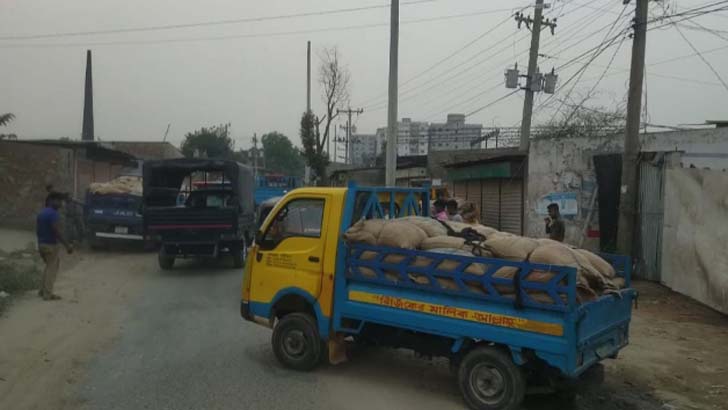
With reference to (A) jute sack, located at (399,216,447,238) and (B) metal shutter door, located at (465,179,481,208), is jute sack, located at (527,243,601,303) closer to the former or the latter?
(A) jute sack, located at (399,216,447,238)

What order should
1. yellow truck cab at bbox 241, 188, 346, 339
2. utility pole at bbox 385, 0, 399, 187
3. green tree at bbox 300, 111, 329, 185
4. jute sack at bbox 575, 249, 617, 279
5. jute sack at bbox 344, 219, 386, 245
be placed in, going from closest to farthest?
jute sack at bbox 575, 249, 617, 279 → jute sack at bbox 344, 219, 386, 245 → yellow truck cab at bbox 241, 188, 346, 339 → utility pole at bbox 385, 0, 399, 187 → green tree at bbox 300, 111, 329, 185

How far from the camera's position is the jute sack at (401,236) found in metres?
5.66

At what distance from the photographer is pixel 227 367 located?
6.30m

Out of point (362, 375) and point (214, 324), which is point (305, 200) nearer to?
point (362, 375)

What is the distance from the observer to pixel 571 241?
14.3 m

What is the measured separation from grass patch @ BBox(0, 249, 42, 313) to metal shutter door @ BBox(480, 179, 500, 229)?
42.4 feet

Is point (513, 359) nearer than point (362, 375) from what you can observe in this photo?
Yes

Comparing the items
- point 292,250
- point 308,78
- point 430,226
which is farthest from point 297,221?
point 308,78

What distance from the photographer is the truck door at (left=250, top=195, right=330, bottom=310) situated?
6164mm

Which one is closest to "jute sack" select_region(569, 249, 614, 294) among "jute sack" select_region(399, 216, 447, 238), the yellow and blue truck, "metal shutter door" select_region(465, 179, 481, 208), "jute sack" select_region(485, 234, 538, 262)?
the yellow and blue truck

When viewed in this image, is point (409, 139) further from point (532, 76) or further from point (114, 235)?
point (114, 235)

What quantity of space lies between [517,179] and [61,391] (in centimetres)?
1479

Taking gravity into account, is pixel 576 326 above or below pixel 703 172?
below

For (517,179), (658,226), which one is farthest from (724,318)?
(517,179)
